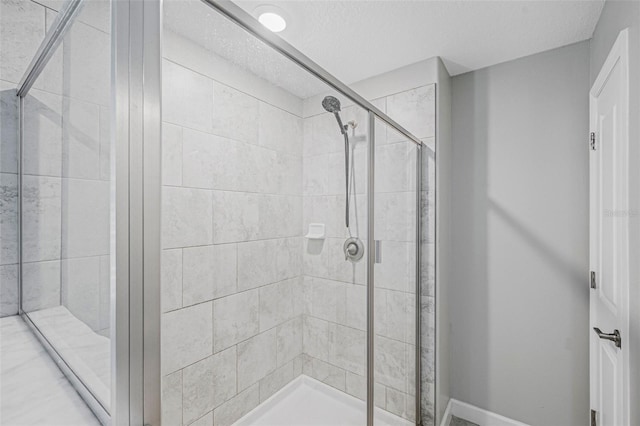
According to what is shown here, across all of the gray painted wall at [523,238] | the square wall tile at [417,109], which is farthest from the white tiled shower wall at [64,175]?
the gray painted wall at [523,238]

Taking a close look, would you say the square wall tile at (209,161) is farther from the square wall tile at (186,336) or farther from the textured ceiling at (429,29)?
the textured ceiling at (429,29)

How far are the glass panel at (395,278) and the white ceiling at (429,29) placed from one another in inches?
23.4

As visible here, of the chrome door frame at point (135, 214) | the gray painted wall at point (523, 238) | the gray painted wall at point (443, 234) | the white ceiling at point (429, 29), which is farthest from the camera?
the gray painted wall at point (443, 234)

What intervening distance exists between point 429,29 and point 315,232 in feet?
4.67

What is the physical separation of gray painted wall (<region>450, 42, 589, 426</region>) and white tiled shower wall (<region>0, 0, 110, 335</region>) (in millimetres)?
2178

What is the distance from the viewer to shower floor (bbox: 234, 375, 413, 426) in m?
0.83

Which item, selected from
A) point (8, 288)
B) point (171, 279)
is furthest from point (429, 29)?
point (8, 288)

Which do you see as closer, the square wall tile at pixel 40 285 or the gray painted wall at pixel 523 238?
the square wall tile at pixel 40 285

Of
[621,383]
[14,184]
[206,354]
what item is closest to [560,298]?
[621,383]

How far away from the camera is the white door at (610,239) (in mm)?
1212

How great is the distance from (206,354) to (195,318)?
9cm

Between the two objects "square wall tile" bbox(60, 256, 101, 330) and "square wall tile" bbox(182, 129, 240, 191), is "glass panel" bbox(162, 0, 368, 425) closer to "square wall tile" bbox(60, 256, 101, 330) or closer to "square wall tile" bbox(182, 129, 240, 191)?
"square wall tile" bbox(182, 129, 240, 191)

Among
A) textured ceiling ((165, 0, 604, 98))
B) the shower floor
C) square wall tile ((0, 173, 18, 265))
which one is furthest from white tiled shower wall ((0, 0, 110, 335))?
textured ceiling ((165, 0, 604, 98))

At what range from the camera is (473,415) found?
6.86ft
